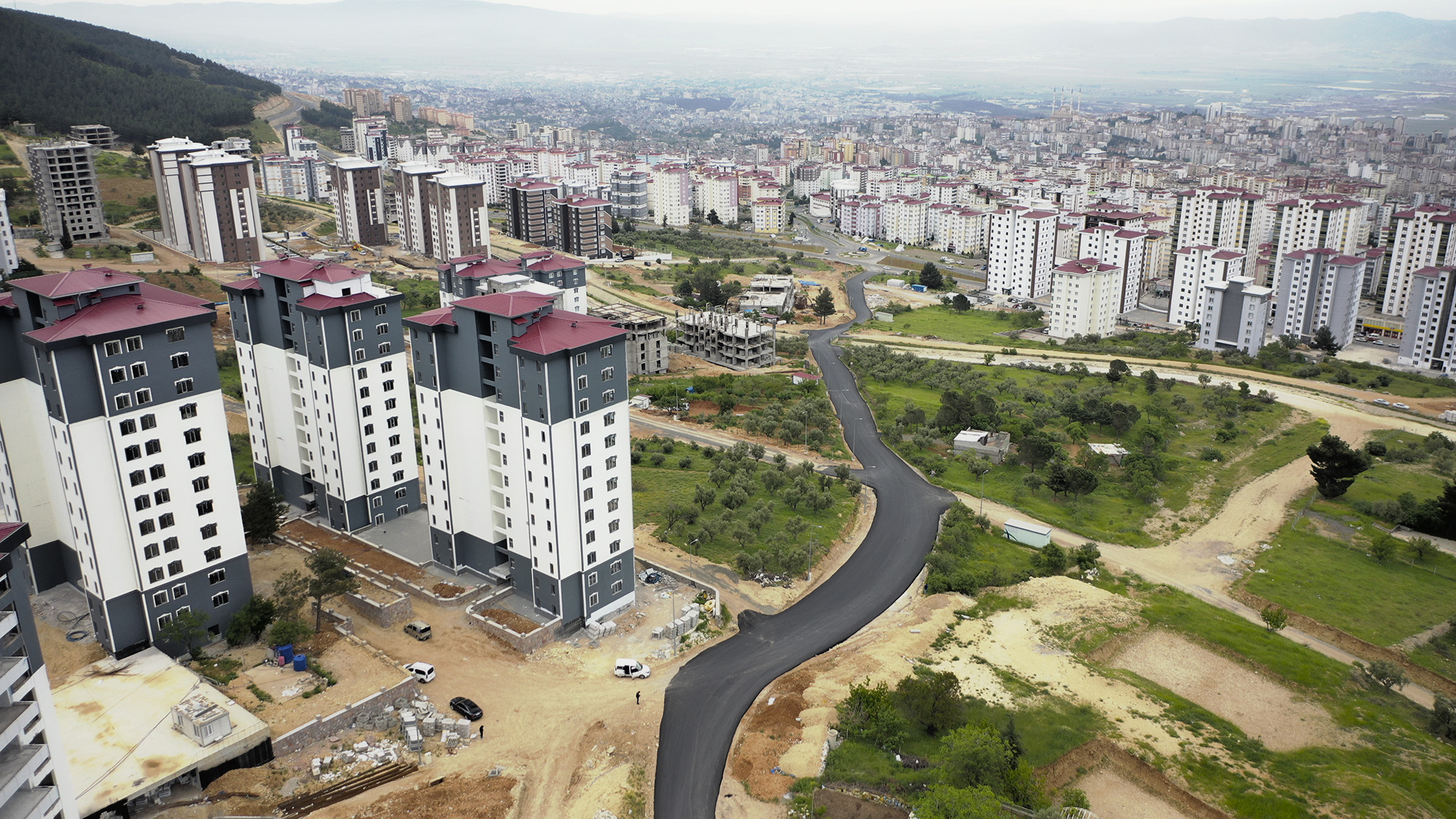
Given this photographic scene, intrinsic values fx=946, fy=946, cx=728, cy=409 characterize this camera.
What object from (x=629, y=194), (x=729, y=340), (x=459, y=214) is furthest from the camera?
(x=629, y=194)

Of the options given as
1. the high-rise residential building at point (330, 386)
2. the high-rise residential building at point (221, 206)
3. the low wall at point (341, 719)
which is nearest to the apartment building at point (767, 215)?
the high-rise residential building at point (221, 206)

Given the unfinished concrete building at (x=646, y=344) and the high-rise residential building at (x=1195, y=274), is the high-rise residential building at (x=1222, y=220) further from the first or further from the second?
the unfinished concrete building at (x=646, y=344)

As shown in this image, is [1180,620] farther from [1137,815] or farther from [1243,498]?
[1243,498]

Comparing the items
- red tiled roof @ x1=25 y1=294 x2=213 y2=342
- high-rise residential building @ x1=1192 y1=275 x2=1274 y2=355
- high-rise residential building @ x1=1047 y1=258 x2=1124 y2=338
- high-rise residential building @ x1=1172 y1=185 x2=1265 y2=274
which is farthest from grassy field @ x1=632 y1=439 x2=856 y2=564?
high-rise residential building @ x1=1172 y1=185 x2=1265 y2=274

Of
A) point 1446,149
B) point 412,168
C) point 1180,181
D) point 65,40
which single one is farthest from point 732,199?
point 1446,149

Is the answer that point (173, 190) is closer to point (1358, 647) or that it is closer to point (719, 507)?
point (719, 507)

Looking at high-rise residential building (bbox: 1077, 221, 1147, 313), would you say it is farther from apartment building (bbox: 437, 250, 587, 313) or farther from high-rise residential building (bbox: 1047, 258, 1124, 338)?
apartment building (bbox: 437, 250, 587, 313)

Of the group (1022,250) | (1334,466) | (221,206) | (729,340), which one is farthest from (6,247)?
(1022,250)

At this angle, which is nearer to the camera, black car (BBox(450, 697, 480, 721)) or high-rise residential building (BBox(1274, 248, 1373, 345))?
black car (BBox(450, 697, 480, 721))
